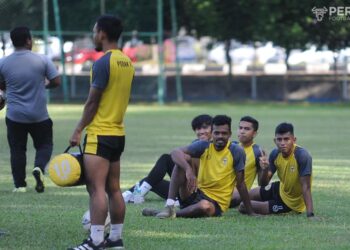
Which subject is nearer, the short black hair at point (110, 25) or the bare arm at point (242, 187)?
the short black hair at point (110, 25)

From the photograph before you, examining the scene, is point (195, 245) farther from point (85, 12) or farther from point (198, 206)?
point (85, 12)

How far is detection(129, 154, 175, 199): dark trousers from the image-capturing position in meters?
11.8

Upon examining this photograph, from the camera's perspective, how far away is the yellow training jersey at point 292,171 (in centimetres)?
1062

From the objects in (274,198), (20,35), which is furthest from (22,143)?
(274,198)

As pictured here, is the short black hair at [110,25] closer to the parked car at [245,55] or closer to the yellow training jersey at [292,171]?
the yellow training jersey at [292,171]

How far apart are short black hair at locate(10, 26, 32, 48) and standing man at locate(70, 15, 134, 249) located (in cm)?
421

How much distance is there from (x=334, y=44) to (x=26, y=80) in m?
29.6

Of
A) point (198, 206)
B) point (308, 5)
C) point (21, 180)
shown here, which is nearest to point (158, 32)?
point (308, 5)

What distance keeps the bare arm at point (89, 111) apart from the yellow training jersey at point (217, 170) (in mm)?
2565

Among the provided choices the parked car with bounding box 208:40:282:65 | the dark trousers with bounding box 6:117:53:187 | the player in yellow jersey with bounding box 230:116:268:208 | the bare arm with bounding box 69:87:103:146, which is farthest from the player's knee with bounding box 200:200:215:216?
the parked car with bounding box 208:40:282:65

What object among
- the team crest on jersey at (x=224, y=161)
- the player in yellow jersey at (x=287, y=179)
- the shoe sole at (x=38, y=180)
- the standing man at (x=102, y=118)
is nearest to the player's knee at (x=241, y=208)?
the player in yellow jersey at (x=287, y=179)

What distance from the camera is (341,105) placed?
39375mm

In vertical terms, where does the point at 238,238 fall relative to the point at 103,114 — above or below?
below

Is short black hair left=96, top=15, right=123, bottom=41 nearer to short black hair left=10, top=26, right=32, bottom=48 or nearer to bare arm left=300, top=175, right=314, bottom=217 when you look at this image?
bare arm left=300, top=175, right=314, bottom=217
